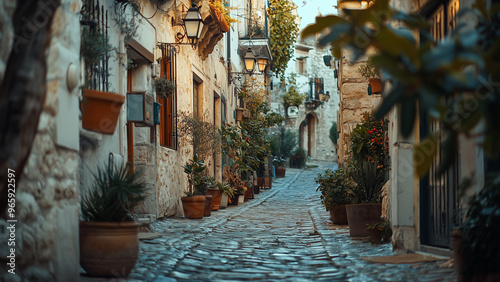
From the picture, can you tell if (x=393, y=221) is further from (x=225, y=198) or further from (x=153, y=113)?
(x=225, y=198)

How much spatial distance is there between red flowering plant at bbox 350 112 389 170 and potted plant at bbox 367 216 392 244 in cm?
175

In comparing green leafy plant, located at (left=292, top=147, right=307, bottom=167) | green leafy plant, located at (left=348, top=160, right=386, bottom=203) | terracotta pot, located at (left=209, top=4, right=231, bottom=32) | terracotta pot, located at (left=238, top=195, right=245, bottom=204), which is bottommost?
terracotta pot, located at (left=238, top=195, right=245, bottom=204)

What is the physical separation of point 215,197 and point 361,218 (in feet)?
17.4

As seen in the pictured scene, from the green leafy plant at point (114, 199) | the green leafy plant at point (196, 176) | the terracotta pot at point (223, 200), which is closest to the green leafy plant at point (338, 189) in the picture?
the green leafy plant at point (196, 176)

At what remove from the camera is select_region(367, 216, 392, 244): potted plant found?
6.94m

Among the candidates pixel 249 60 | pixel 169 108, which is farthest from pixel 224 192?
pixel 249 60

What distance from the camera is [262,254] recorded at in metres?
6.45

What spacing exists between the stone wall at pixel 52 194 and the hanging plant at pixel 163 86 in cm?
528

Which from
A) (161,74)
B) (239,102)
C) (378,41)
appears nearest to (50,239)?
(378,41)

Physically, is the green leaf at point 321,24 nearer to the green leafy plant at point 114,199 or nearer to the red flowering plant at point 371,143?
the green leafy plant at point 114,199

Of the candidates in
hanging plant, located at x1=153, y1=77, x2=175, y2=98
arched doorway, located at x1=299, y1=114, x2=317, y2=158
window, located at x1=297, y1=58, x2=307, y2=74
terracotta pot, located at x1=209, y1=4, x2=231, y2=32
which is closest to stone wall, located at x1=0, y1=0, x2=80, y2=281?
hanging plant, located at x1=153, y1=77, x2=175, y2=98

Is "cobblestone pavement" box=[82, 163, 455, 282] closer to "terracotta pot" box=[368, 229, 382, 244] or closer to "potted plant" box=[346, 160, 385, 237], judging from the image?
"terracotta pot" box=[368, 229, 382, 244]

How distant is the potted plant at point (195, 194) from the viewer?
10.4 meters

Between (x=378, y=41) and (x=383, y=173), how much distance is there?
658 centimetres
